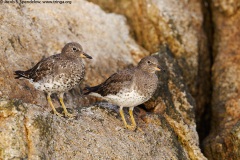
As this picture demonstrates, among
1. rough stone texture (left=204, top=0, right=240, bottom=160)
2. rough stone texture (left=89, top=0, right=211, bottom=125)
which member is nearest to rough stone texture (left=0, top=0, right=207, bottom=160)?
rough stone texture (left=89, top=0, right=211, bottom=125)

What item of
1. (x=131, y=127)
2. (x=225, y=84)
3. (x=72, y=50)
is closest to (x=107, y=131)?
(x=131, y=127)

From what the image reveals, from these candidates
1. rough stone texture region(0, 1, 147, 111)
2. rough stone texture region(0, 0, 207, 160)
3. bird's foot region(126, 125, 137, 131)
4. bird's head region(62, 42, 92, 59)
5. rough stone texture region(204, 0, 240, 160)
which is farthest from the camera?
rough stone texture region(204, 0, 240, 160)

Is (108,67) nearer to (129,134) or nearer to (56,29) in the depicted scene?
(56,29)

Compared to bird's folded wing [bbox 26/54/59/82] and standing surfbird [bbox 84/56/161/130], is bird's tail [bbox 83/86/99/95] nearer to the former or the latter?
standing surfbird [bbox 84/56/161/130]

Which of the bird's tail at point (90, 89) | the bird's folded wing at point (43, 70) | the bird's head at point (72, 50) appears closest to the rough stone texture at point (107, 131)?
the bird's tail at point (90, 89)

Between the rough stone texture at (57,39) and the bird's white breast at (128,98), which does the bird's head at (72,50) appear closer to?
the rough stone texture at (57,39)
